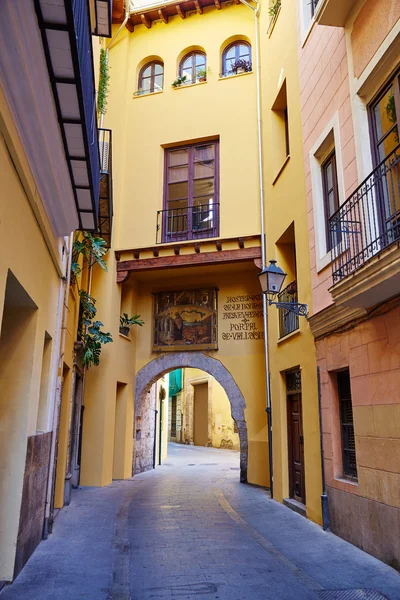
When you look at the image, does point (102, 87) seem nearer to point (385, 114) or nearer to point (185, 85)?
point (185, 85)

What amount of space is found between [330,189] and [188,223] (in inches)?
222

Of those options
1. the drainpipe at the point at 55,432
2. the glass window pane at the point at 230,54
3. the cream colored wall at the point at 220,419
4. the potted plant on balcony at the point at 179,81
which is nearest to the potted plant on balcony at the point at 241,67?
the glass window pane at the point at 230,54

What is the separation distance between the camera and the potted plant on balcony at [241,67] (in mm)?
13195

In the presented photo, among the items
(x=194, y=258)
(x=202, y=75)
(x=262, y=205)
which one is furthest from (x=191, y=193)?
(x=202, y=75)

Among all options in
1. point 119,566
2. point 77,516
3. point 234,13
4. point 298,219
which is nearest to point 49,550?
point 119,566

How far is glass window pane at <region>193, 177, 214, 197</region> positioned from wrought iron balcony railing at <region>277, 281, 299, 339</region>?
14.2 ft

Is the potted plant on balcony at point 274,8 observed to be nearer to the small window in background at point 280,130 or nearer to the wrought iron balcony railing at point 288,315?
the small window in background at point 280,130

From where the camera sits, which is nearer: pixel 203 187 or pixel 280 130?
pixel 280 130

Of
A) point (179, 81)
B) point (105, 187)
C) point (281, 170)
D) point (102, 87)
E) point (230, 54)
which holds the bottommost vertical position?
point (105, 187)

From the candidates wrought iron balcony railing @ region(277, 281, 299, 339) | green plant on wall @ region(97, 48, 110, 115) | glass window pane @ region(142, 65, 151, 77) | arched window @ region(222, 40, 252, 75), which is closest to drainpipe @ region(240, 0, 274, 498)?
arched window @ region(222, 40, 252, 75)

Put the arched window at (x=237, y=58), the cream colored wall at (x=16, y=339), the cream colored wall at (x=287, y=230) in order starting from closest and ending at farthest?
the cream colored wall at (x=16, y=339)
the cream colored wall at (x=287, y=230)
the arched window at (x=237, y=58)

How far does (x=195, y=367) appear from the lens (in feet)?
43.5

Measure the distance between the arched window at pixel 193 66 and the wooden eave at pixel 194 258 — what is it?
5097mm

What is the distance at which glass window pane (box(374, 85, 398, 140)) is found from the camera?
19.0ft
